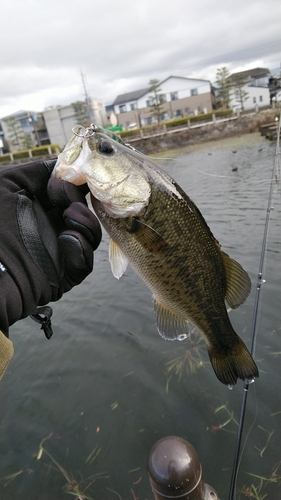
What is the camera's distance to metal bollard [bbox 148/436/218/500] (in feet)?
5.28

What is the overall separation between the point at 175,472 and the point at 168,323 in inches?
33.5

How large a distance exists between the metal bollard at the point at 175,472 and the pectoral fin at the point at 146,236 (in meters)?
1.08

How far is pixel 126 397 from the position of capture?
12.4 feet

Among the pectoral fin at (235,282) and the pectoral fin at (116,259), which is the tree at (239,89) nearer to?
the pectoral fin at (235,282)

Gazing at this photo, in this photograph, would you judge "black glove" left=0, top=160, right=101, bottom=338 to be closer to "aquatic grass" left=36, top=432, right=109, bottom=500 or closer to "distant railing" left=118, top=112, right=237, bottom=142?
Answer: "aquatic grass" left=36, top=432, right=109, bottom=500

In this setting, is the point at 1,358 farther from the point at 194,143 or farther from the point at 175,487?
the point at 194,143

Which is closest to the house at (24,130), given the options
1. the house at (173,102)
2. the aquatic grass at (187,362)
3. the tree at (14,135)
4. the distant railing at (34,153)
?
the tree at (14,135)

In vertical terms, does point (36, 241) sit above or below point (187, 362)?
above

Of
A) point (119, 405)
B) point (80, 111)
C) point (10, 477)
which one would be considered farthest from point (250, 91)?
point (10, 477)

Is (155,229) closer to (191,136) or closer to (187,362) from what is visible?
(187,362)

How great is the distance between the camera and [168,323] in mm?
2191

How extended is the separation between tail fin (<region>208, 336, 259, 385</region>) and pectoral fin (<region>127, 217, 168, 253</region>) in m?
0.88

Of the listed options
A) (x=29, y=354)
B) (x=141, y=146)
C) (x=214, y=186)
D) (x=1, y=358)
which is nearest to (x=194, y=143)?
(x=141, y=146)

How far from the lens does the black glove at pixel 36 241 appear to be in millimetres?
1771
